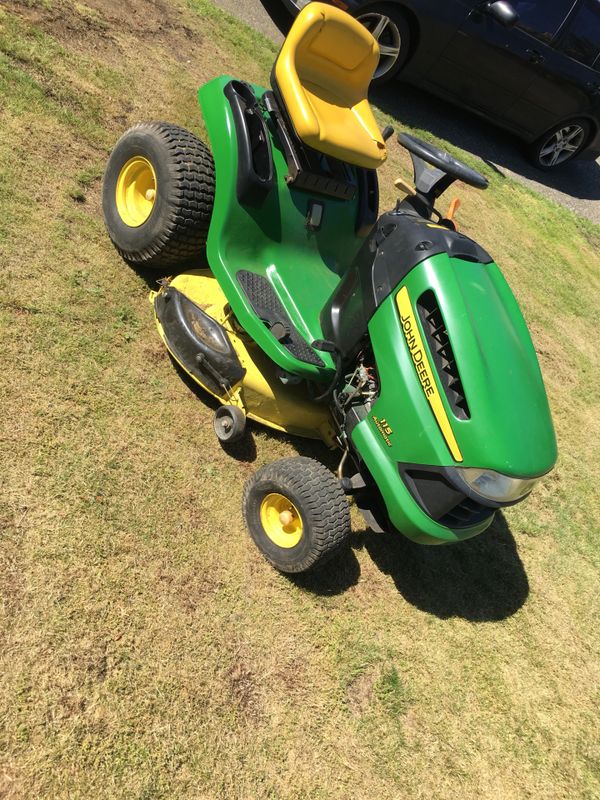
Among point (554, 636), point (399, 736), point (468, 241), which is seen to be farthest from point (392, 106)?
point (399, 736)

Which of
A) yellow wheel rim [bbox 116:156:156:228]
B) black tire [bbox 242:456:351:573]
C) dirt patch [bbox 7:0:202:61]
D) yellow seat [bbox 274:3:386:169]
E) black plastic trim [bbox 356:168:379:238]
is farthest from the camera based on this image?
dirt patch [bbox 7:0:202:61]

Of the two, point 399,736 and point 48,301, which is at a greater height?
point 48,301

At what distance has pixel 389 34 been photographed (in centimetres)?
548

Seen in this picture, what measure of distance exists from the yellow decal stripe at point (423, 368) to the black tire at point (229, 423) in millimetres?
821

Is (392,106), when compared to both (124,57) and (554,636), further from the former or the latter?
(554,636)

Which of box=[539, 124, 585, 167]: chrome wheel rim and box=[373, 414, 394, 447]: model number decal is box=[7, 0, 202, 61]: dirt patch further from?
box=[539, 124, 585, 167]: chrome wheel rim

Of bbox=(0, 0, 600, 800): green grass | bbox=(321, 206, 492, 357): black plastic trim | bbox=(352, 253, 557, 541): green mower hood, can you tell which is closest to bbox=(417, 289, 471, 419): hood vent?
bbox=(352, 253, 557, 541): green mower hood

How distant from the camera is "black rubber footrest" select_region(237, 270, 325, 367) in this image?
256cm

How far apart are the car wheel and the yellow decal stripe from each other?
567 cm

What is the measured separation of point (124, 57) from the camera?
4.11 metres

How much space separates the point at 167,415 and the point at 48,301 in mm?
760

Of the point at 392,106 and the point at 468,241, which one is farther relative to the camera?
the point at 392,106

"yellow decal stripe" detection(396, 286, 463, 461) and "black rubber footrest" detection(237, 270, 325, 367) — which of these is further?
"black rubber footrest" detection(237, 270, 325, 367)

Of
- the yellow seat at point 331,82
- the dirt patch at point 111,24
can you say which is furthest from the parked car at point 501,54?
the yellow seat at point 331,82
